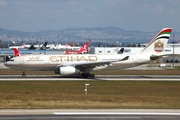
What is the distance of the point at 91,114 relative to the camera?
23.5m

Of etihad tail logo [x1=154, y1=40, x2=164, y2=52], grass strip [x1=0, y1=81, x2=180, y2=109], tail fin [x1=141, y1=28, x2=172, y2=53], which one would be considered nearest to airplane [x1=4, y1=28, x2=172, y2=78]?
tail fin [x1=141, y1=28, x2=172, y2=53]

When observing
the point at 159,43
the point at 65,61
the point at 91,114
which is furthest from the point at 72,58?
the point at 91,114

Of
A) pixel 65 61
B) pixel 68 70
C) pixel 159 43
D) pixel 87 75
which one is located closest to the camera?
pixel 68 70

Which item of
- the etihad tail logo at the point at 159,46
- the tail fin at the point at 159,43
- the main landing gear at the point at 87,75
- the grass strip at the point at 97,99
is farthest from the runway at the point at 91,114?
the etihad tail logo at the point at 159,46

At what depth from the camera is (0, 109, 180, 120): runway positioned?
72.5ft

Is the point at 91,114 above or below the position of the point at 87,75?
above

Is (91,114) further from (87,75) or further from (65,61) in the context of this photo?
(65,61)

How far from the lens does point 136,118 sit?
22016mm

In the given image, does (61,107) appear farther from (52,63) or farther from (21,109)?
(52,63)

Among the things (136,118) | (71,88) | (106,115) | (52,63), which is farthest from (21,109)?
(52,63)

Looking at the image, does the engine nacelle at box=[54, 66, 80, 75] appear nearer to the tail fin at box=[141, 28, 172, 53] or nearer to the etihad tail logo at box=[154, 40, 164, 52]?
the tail fin at box=[141, 28, 172, 53]

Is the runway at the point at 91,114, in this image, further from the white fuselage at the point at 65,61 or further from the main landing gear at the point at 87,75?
the main landing gear at the point at 87,75

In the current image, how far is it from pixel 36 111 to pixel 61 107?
8.24 feet

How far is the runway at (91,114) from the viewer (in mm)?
22094
